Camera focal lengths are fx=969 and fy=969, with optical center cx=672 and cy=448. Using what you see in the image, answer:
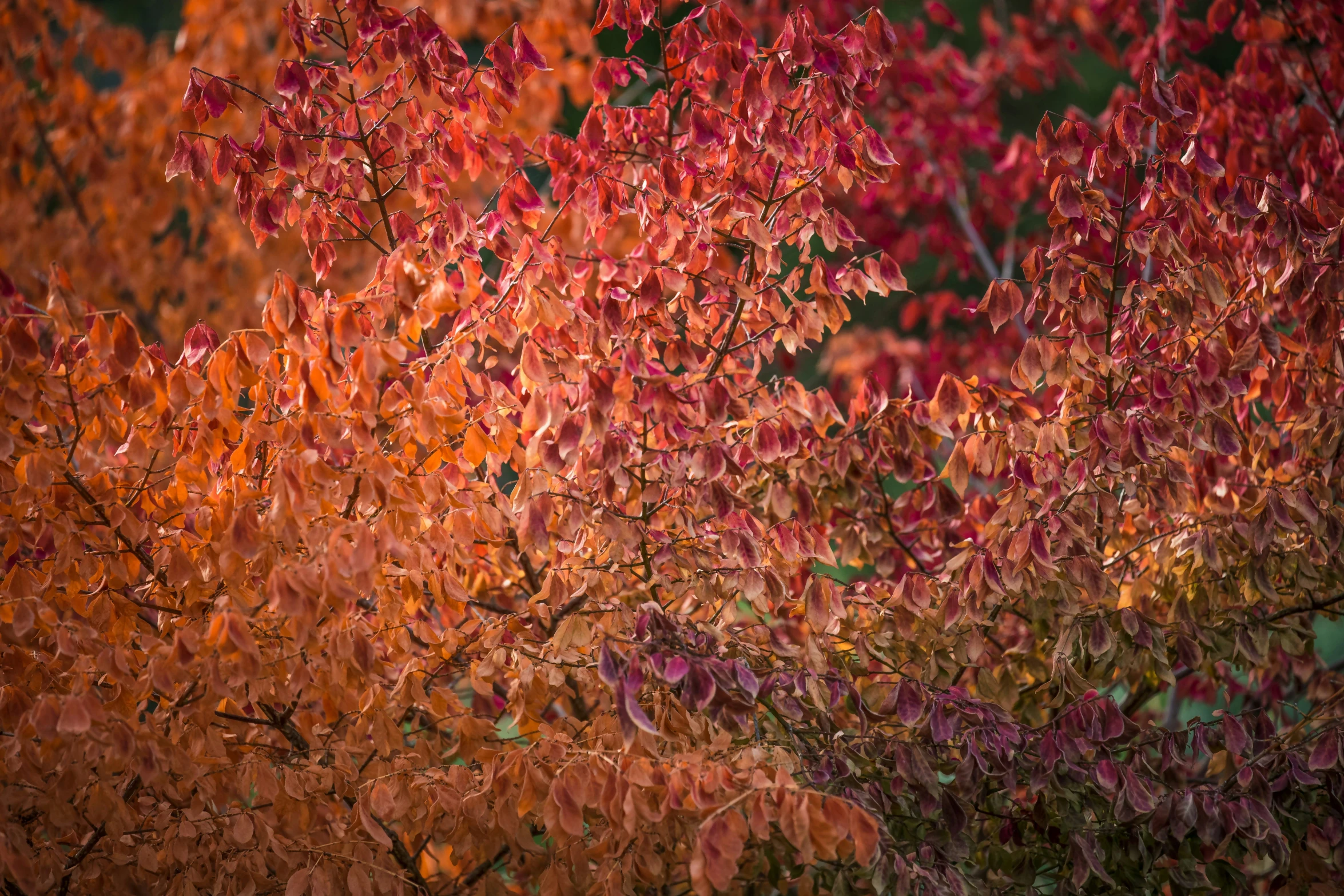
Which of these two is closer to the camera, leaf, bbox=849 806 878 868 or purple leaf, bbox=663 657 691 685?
leaf, bbox=849 806 878 868

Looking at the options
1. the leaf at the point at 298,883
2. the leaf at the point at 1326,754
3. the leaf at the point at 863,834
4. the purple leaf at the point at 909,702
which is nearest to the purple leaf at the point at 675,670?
the leaf at the point at 863,834

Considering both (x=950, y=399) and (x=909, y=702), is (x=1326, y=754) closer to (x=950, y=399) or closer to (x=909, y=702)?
(x=909, y=702)

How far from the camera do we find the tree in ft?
4.53

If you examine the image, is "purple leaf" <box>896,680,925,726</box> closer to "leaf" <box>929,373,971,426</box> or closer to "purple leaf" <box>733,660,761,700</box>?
"purple leaf" <box>733,660,761,700</box>

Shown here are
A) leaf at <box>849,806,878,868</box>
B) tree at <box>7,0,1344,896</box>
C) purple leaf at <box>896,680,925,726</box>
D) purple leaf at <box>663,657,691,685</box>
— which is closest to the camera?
leaf at <box>849,806,878,868</box>

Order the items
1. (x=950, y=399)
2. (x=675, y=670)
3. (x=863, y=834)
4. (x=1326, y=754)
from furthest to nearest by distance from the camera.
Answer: (x=950, y=399) < (x=1326, y=754) < (x=675, y=670) < (x=863, y=834)

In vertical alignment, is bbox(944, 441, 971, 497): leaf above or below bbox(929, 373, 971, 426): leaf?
below

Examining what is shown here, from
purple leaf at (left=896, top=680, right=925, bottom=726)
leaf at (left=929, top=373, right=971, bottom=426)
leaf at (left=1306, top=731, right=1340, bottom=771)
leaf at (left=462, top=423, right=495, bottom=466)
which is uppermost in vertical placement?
leaf at (left=462, top=423, right=495, bottom=466)

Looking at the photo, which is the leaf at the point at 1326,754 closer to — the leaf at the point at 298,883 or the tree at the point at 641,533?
the tree at the point at 641,533

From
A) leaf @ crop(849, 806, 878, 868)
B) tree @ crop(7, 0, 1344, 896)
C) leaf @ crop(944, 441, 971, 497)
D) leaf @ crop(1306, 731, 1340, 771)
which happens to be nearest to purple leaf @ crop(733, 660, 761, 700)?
tree @ crop(7, 0, 1344, 896)

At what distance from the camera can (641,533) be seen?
157 centimetres

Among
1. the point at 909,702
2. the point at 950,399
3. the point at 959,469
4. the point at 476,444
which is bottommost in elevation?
the point at 909,702

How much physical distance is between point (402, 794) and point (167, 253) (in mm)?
3407

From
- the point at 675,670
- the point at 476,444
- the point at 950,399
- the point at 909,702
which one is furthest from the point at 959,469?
the point at 476,444
